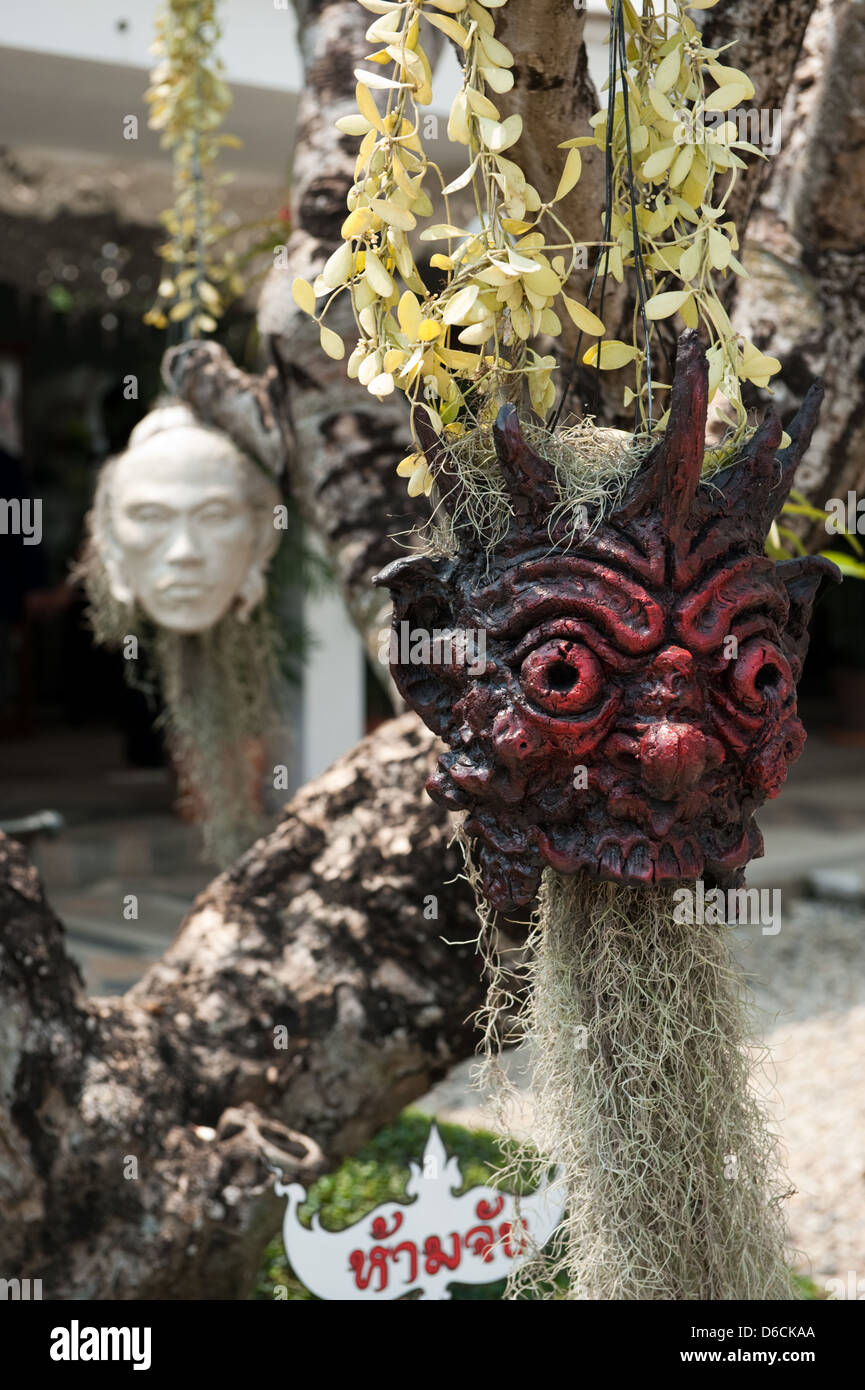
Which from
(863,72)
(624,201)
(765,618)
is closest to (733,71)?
(624,201)

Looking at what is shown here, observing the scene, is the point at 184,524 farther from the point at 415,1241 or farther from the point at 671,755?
the point at 671,755

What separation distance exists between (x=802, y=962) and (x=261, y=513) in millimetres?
3305

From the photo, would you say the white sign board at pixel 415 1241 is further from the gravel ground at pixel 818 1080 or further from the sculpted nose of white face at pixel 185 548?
the sculpted nose of white face at pixel 185 548

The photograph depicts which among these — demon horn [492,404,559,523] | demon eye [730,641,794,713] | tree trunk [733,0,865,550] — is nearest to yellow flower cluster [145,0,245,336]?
tree trunk [733,0,865,550]

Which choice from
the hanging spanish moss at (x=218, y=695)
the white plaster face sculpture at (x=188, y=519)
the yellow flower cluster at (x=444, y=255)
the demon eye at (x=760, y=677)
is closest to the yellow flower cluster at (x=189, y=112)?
the white plaster face sculpture at (x=188, y=519)

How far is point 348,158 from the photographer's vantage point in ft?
6.24

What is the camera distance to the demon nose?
81 cm

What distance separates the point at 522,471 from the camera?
87cm

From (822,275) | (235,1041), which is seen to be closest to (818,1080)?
(235,1041)

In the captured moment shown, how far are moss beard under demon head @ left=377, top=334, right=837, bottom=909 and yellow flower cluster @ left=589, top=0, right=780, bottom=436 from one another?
0.08 metres

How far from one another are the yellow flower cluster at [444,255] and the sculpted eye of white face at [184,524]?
1.24m

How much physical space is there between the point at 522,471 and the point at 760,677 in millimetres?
212

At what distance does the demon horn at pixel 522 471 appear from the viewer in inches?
33.7

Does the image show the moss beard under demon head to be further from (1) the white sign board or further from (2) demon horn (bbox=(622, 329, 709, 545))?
Result: (1) the white sign board
